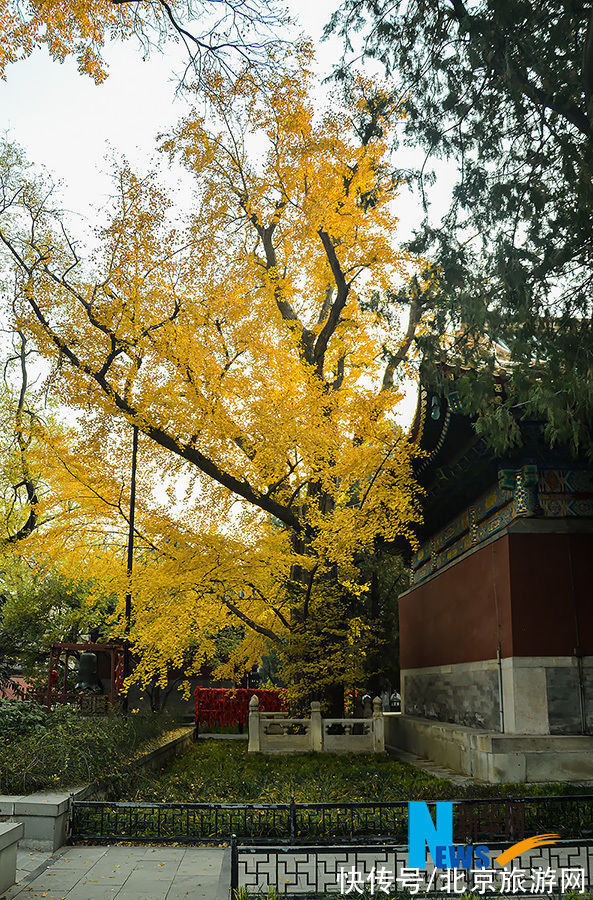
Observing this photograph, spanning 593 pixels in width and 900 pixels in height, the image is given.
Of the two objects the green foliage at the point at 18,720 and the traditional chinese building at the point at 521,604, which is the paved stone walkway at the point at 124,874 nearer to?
the green foliage at the point at 18,720

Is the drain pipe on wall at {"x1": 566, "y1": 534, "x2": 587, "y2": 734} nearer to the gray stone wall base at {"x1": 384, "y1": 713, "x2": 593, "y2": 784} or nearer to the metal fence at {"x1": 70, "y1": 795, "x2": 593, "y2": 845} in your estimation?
the gray stone wall base at {"x1": 384, "y1": 713, "x2": 593, "y2": 784}

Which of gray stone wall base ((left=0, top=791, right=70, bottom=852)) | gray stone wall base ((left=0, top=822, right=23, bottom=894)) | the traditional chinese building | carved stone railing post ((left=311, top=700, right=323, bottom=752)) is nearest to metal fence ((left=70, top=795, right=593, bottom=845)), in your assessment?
gray stone wall base ((left=0, top=791, right=70, bottom=852))

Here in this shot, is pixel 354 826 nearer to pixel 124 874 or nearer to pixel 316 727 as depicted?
pixel 124 874

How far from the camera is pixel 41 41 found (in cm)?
890

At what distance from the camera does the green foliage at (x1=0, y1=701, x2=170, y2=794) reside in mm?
7422

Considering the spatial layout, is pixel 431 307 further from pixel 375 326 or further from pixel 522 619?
pixel 375 326

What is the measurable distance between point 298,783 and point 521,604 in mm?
3688

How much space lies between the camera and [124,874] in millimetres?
5984

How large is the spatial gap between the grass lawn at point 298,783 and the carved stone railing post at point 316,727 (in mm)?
937

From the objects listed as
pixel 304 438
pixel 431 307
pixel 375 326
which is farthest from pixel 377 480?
pixel 431 307

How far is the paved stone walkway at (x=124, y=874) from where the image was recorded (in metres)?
5.49

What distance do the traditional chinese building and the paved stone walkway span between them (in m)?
4.39

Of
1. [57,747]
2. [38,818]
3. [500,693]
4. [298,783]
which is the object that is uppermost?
[500,693]

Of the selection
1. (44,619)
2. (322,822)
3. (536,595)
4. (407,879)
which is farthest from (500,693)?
(44,619)
